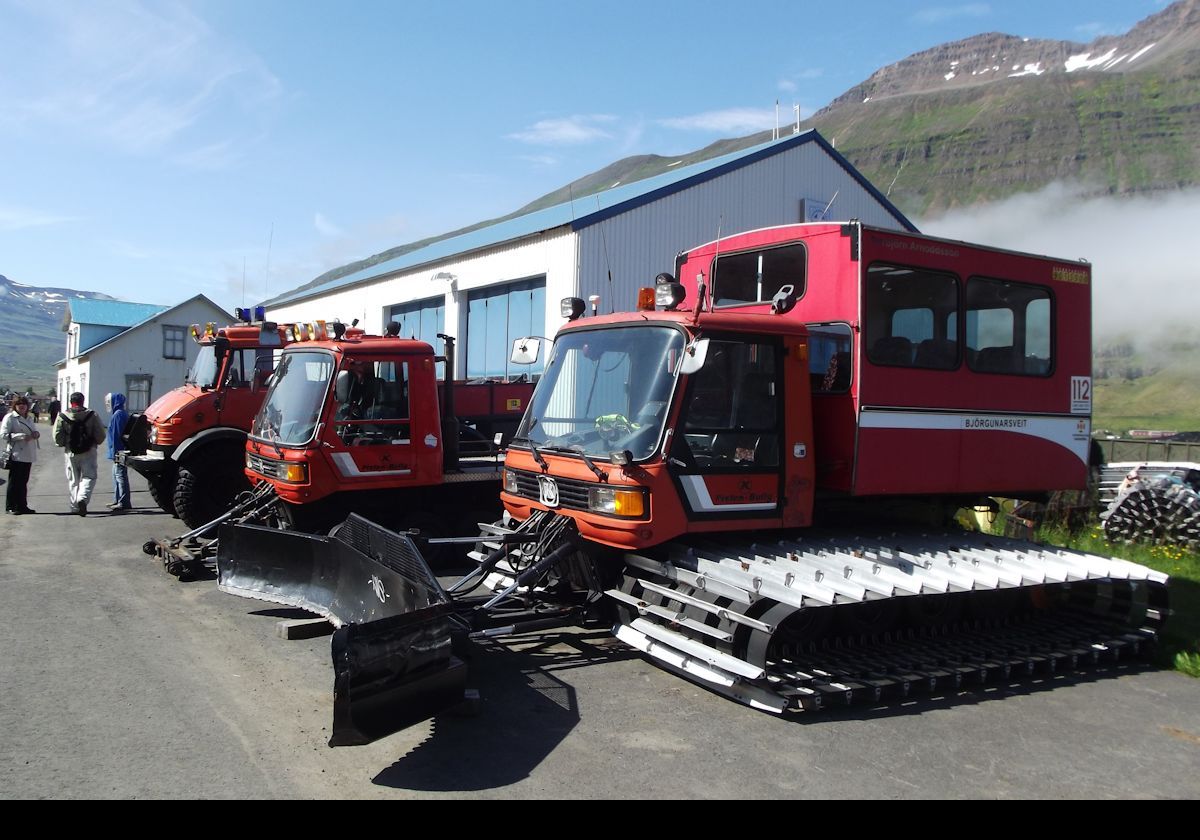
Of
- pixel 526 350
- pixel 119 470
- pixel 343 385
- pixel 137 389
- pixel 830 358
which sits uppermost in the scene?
pixel 137 389

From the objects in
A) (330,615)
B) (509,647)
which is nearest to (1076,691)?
(509,647)

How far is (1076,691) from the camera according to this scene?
632 cm

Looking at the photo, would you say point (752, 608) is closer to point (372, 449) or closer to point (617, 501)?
point (617, 501)

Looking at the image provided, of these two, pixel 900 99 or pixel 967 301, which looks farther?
pixel 900 99

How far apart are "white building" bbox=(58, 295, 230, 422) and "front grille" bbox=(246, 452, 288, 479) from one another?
129 feet

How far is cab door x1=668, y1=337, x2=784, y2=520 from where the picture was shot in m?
6.30

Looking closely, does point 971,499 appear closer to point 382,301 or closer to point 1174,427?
point 382,301

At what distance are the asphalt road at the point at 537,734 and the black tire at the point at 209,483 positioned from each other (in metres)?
3.70

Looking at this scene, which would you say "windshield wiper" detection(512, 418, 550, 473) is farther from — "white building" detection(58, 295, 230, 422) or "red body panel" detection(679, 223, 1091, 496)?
"white building" detection(58, 295, 230, 422)

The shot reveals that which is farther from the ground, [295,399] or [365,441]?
[295,399]

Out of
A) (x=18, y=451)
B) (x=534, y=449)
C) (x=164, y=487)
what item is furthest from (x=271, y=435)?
(x=18, y=451)

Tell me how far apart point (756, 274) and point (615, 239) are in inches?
385

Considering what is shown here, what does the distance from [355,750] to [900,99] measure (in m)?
215

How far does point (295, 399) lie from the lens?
940cm
